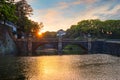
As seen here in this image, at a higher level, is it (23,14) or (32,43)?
(23,14)

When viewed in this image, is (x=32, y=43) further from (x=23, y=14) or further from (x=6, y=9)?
(x=6, y=9)

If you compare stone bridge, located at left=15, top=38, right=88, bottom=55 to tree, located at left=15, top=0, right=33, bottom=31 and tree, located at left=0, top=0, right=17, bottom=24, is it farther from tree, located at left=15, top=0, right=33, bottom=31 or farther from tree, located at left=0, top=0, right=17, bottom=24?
tree, located at left=0, top=0, right=17, bottom=24

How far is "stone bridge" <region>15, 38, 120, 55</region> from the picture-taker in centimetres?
10253

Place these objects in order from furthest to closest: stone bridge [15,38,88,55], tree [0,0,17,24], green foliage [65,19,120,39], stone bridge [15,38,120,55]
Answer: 1. green foliage [65,19,120,39]
2. stone bridge [15,38,88,55]
3. stone bridge [15,38,120,55]
4. tree [0,0,17,24]

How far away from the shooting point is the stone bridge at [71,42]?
103 meters

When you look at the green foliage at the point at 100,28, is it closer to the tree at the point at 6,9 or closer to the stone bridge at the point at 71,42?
the stone bridge at the point at 71,42

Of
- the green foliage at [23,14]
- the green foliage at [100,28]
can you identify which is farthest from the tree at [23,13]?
the green foliage at [100,28]

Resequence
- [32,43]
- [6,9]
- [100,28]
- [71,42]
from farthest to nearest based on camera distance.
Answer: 1. [100,28]
2. [71,42]
3. [32,43]
4. [6,9]

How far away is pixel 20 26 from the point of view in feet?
365

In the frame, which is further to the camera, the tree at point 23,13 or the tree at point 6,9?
the tree at point 23,13

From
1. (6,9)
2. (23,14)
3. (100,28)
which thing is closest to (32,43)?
(23,14)

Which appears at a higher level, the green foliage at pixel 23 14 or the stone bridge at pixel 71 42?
the green foliage at pixel 23 14

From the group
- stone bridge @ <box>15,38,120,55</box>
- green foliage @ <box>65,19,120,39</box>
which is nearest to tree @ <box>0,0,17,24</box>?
stone bridge @ <box>15,38,120,55</box>

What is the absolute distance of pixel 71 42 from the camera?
11219cm
